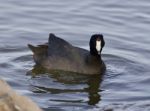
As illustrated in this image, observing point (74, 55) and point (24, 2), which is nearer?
point (74, 55)

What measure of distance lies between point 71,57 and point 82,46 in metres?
1.09

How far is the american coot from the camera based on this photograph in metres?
12.0

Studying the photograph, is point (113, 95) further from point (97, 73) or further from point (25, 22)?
point (25, 22)

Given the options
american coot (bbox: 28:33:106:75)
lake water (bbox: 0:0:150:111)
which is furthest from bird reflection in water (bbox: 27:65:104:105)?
american coot (bbox: 28:33:106:75)

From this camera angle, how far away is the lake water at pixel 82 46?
10.1 metres

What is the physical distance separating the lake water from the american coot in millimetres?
211

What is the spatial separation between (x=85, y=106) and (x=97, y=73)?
222cm

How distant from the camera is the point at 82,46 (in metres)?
13.1

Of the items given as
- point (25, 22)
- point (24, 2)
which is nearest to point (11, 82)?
point (25, 22)

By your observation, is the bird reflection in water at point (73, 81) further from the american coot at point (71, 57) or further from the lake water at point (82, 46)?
the american coot at point (71, 57)

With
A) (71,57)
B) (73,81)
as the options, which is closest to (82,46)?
(71,57)

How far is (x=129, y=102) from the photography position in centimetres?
988

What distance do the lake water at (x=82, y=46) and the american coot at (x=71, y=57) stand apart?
0.21 m

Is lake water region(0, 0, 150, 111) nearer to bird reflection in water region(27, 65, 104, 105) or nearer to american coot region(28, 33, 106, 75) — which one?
bird reflection in water region(27, 65, 104, 105)
